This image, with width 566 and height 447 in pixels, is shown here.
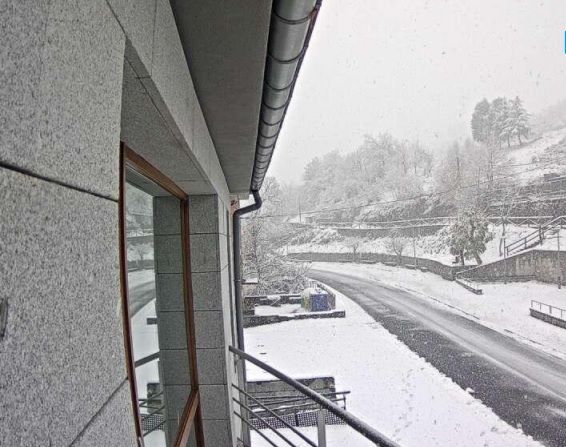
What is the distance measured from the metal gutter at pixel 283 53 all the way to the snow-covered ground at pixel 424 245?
21539 mm

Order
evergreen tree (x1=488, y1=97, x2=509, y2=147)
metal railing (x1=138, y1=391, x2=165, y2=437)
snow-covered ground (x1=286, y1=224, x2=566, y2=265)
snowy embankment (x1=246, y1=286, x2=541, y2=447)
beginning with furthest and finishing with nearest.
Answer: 1. evergreen tree (x1=488, y1=97, x2=509, y2=147)
2. snow-covered ground (x1=286, y1=224, x2=566, y2=265)
3. snowy embankment (x1=246, y1=286, x2=541, y2=447)
4. metal railing (x1=138, y1=391, x2=165, y2=437)

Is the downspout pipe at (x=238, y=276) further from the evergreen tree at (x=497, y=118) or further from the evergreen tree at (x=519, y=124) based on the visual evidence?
the evergreen tree at (x=519, y=124)

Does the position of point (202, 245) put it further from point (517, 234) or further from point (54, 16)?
point (517, 234)

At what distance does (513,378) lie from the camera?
10.3 m

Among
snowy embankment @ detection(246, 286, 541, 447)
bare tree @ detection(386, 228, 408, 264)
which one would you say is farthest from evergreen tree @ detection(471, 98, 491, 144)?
snowy embankment @ detection(246, 286, 541, 447)

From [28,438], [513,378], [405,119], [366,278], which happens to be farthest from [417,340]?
[405,119]

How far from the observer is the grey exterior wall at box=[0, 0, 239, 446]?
357 millimetres

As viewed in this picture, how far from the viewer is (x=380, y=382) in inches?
372

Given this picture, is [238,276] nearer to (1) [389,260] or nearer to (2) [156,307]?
(2) [156,307]

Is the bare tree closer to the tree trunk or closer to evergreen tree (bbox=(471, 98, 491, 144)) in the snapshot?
the tree trunk

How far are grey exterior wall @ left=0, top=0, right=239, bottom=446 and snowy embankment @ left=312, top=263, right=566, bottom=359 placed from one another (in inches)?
571

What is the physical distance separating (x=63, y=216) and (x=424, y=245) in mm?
29845

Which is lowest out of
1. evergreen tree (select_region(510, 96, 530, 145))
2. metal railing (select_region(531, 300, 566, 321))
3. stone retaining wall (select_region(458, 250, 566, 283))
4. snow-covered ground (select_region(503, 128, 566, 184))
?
metal railing (select_region(531, 300, 566, 321))

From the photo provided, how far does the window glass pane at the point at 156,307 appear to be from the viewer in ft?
5.08
